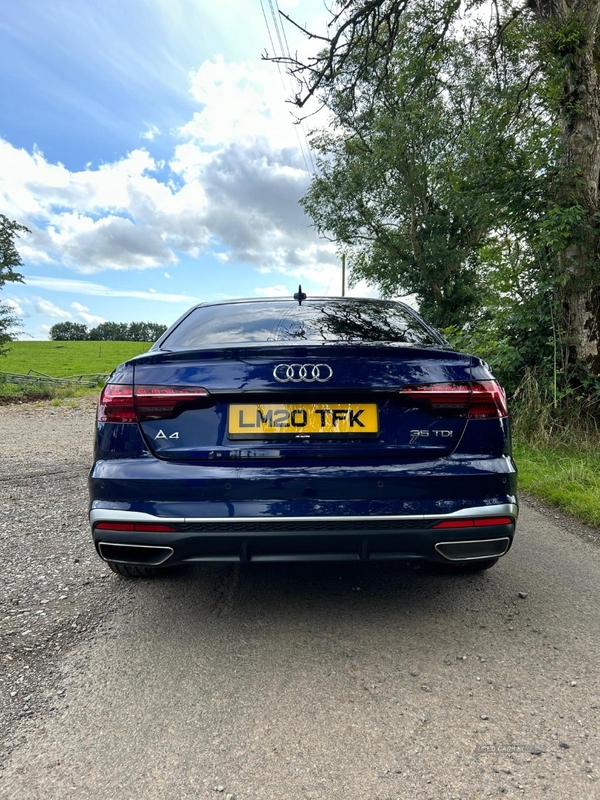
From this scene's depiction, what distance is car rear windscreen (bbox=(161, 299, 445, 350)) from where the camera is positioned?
2477 mm

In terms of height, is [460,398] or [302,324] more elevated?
[302,324]

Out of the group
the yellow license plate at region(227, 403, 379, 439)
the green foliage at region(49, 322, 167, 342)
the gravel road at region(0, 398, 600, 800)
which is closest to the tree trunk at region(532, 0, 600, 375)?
the gravel road at region(0, 398, 600, 800)

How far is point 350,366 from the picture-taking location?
83.5 inches

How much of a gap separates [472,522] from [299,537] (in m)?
0.69

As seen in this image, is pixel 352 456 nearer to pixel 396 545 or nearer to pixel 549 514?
pixel 396 545

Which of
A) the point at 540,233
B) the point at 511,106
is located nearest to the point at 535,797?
the point at 540,233

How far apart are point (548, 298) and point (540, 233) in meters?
0.87

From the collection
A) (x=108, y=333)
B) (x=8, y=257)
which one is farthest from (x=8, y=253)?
(x=108, y=333)

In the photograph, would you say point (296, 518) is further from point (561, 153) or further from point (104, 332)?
point (104, 332)

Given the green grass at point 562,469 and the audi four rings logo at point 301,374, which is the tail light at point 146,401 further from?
the green grass at point 562,469

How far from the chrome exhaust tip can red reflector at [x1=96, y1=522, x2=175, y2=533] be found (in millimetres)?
65

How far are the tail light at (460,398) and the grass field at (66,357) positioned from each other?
3406cm

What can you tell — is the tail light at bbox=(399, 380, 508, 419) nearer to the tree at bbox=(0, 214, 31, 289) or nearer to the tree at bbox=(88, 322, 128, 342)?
the tree at bbox=(0, 214, 31, 289)

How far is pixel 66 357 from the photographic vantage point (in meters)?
48.8
